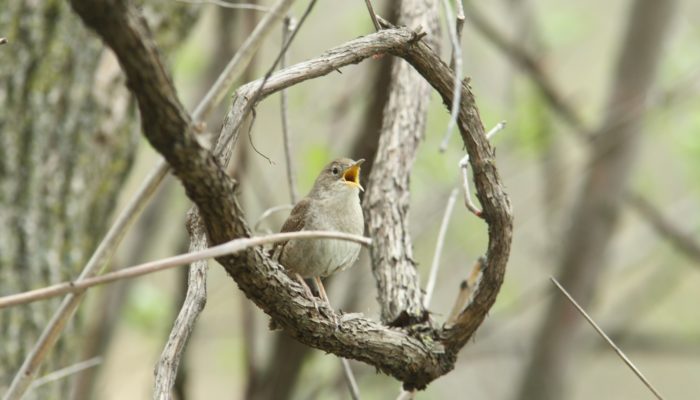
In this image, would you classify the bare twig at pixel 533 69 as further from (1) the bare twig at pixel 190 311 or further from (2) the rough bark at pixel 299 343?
(1) the bare twig at pixel 190 311

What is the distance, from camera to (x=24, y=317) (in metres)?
4.06

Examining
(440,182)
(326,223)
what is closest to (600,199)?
(440,182)

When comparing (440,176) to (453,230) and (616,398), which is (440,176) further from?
(616,398)

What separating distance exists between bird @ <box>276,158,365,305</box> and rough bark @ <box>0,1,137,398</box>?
1.25m

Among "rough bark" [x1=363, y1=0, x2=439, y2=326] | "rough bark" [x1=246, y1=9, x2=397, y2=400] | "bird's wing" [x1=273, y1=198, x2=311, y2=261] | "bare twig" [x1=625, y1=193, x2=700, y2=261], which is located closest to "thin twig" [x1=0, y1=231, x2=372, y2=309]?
"rough bark" [x1=363, y1=0, x2=439, y2=326]

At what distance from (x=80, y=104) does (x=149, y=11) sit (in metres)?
0.65

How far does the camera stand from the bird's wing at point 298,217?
3.60 metres

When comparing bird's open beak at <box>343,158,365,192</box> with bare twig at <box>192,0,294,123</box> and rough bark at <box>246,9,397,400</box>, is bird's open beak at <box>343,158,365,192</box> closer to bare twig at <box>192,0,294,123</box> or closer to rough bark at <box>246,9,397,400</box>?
rough bark at <box>246,9,397,400</box>

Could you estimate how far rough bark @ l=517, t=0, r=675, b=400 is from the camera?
6883 millimetres

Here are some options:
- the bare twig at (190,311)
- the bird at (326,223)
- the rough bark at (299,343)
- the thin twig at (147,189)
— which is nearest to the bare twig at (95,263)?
the thin twig at (147,189)

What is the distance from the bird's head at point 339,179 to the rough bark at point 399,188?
0.86 feet

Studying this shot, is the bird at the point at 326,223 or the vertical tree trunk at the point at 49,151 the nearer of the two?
the bird at the point at 326,223

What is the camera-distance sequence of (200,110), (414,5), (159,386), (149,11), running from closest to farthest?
1. (200,110)
2. (159,386)
3. (414,5)
4. (149,11)

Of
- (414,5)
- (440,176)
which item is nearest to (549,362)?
(440,176)
